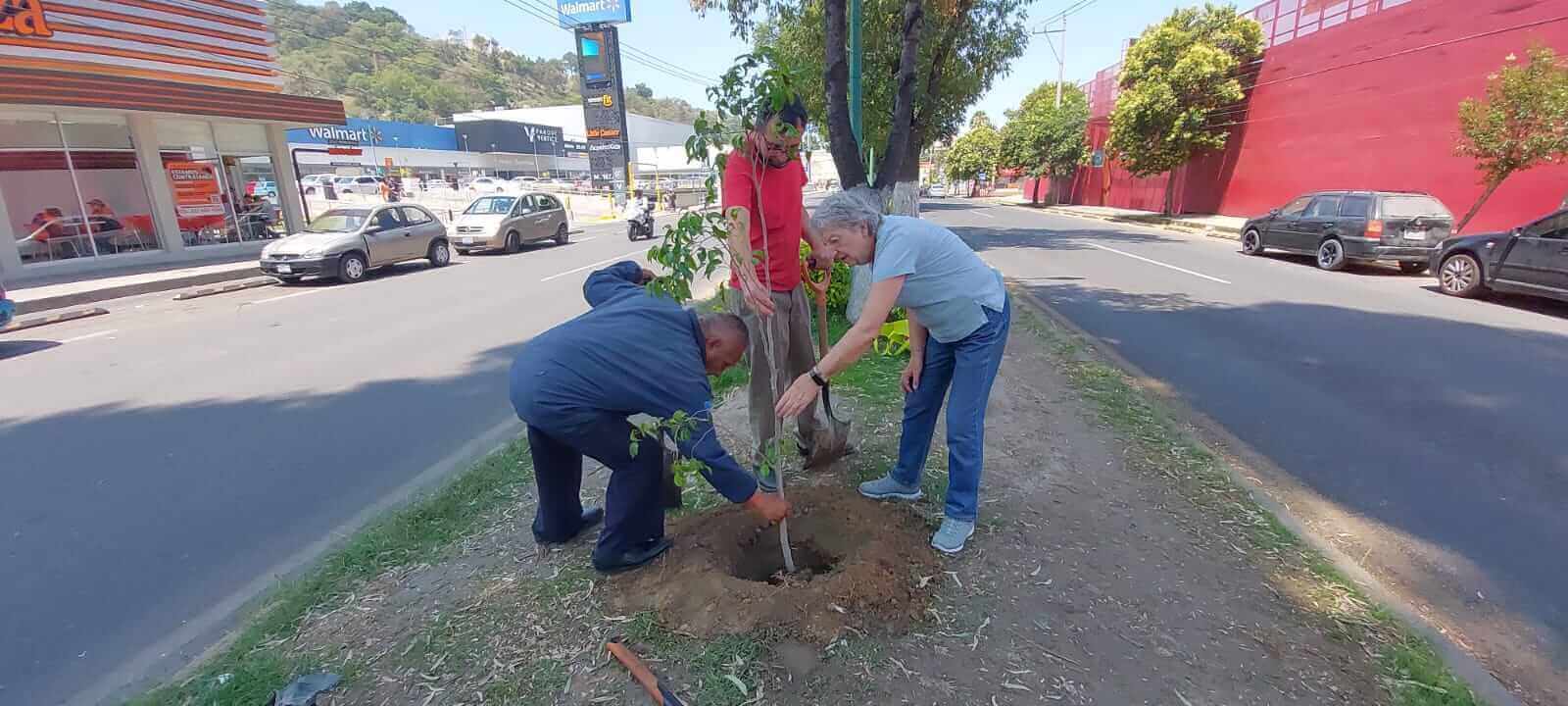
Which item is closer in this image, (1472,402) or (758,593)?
(758,593)

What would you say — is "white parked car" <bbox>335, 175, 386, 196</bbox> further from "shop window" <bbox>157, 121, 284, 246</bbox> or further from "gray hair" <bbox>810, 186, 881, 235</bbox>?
"gray hair" <bbox>810, 186, 881, 235</bbox>

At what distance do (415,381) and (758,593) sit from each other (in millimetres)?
4483

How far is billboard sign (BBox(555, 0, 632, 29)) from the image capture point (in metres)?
36.4

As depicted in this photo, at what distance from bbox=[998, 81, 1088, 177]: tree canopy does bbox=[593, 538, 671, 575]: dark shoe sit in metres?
34.1

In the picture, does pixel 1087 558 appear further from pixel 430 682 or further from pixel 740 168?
pixel 430 682

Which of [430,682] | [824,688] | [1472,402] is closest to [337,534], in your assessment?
[430,682]

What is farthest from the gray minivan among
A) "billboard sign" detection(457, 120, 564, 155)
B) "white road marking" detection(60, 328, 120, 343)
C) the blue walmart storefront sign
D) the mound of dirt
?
"billboard sign" detection(457, 120, 564, 155)

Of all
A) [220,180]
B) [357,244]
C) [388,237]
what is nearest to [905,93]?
[357,244]

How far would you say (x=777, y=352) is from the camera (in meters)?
3.26

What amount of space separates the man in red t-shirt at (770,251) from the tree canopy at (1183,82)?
20278 millimetres

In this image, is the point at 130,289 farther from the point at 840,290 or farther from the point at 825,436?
the point at 825,436

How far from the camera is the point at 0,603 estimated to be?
2885mm

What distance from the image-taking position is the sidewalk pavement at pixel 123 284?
9.68m

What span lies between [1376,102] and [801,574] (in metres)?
18.8
